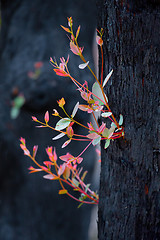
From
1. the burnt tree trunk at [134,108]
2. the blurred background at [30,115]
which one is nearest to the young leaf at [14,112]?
the blurred background at [30,115]

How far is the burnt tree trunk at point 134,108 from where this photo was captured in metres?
0.57

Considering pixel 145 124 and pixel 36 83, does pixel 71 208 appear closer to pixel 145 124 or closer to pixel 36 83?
pixel 36 83

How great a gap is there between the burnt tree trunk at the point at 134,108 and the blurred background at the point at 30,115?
1.06 metres

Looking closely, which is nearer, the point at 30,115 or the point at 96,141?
the point at 96,141

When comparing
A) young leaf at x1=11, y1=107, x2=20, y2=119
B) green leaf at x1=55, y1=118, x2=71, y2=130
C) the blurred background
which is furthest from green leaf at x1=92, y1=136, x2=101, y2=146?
young leaf at x1=11, y1=107, x2=20, y2=119

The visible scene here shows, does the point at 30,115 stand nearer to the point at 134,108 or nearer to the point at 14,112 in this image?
the point at 14,112

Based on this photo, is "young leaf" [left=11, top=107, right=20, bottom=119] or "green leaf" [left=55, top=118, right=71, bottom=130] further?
"young leaf" [left=11, top=107, right=20, bottom=119]

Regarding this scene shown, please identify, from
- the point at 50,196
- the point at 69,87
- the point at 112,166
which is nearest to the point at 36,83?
the point at 69,87

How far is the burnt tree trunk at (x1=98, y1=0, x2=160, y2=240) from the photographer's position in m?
0.57

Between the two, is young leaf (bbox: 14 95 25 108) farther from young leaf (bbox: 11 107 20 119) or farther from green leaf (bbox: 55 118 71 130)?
green leaf (bbox: 55 118 71 130)

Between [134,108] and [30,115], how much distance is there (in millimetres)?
1207

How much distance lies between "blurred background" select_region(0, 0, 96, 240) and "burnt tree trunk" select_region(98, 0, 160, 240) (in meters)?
1.06

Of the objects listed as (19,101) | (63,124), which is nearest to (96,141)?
(63,124)

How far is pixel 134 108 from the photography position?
0.59 meters
